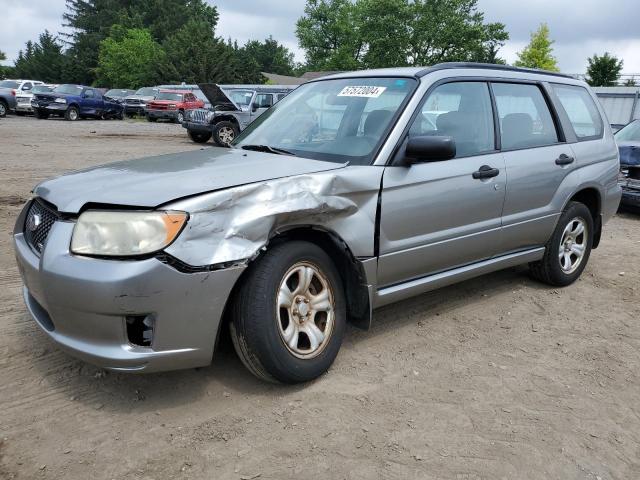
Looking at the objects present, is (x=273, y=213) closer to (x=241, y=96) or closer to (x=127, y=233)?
(x=127, y=233)

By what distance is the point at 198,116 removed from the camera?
17.2m

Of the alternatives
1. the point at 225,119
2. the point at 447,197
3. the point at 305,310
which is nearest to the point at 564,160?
the point at 447,197

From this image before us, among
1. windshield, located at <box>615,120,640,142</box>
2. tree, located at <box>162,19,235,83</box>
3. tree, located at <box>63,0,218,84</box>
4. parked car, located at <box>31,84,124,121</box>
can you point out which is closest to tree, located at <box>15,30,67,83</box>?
tree, located at <box>63,0,218,84</box>

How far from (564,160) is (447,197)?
58.3 inches

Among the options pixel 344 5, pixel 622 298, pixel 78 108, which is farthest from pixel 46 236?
pixel 344 5

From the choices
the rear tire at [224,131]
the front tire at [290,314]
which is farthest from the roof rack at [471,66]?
the rear tire at [224,131]

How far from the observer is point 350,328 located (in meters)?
3.93

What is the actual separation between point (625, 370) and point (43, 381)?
3.42 meters

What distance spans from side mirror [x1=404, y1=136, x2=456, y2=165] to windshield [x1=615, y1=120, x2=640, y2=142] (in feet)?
22.6

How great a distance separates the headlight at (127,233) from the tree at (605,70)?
151 ft

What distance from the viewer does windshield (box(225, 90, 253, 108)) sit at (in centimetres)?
1734

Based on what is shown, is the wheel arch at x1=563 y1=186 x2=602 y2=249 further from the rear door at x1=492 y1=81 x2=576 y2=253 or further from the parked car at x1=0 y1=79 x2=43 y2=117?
the parked car at x1=0 y1=79 x2=43 y2=117

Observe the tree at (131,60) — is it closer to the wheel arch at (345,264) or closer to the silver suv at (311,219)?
the silver suv at (311,219)

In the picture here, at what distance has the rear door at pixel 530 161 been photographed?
4.15m
